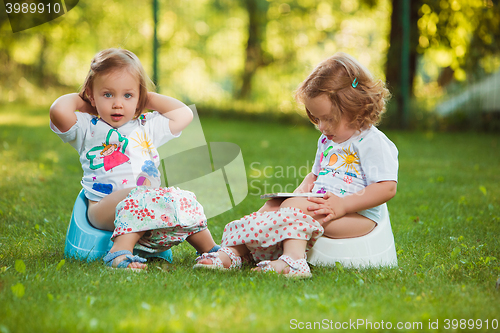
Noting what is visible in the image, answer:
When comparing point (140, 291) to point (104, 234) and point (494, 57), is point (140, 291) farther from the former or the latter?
point (494, 57)

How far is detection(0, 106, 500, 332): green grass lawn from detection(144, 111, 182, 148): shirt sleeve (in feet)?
1.86

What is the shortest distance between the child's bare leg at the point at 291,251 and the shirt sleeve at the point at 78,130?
1.03 m

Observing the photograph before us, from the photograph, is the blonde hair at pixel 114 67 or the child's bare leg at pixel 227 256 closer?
the child's bare leg at pixel 227 256

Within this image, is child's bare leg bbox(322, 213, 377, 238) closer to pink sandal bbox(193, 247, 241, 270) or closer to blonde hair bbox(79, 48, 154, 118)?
pink sandal bbox(193, 247, 241, 270)

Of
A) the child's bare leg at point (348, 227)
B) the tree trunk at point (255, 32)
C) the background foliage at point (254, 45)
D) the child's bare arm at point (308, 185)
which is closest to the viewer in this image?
the child's bare leg at point (348, 227)

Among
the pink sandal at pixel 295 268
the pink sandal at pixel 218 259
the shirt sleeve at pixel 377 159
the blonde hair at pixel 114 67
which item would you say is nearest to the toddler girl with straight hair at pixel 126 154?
the blonde hair at pixel 114 67

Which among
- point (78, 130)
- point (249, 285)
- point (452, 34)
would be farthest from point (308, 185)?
point (452, 34)

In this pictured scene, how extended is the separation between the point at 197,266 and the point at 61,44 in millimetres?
14061

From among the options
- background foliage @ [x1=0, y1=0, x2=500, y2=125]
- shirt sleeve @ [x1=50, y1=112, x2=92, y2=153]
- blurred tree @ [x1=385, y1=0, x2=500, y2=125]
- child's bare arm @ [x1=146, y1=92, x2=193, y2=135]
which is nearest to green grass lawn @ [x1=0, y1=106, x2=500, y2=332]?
shirt sleeve @ [x1=50, y1=112, x2=92, y2=153]

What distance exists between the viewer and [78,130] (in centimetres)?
217

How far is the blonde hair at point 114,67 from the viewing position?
214 centimetres

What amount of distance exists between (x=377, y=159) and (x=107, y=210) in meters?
1.21

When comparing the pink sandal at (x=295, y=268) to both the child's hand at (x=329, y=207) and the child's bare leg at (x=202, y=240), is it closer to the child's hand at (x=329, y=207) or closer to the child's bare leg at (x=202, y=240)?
the child's hand at (x=329, y=207)

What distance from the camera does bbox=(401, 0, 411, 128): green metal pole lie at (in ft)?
24.7
